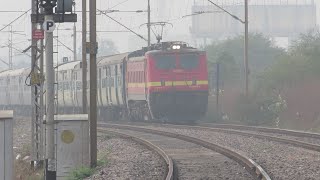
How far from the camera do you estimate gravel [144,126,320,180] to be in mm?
15062

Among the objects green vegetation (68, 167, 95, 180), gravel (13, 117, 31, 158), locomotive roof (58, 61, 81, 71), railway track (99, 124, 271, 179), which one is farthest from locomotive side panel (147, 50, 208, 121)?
green vegetation (68, 167, 95, 180)

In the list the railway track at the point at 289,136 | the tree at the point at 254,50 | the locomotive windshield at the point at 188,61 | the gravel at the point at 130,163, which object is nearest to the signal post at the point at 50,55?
the gravel at the point at 130,163

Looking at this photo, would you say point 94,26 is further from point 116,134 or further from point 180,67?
point 180,67

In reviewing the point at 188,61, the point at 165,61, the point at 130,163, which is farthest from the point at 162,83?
the point at 130,163

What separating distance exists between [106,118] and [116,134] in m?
16.5

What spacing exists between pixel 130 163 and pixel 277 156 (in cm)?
361

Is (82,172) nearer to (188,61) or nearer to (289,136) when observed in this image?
(289,136)

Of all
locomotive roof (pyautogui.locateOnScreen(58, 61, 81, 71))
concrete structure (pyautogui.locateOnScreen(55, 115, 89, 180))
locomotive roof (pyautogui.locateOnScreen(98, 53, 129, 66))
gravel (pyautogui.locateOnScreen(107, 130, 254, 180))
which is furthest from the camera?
locomotive roof (pyautogui.locateOnScreen(58, 61, 81, 71))

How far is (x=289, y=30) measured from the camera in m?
192

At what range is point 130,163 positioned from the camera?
17.9 m

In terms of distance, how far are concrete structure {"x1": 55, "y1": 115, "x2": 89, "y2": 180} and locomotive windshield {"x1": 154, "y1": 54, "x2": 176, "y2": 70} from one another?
17149 millimetres

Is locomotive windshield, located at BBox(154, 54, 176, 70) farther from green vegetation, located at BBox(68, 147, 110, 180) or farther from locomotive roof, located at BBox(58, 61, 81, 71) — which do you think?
green vegetation, located at BBox(68, 147, 110, 180)

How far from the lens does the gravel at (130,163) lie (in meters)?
15.5

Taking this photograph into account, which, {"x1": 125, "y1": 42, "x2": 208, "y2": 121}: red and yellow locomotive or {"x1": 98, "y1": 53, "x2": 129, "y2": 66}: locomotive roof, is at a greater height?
{"x1": 98, "y1": 53, "x2": 129, "y2": 66}: locomotive roof
